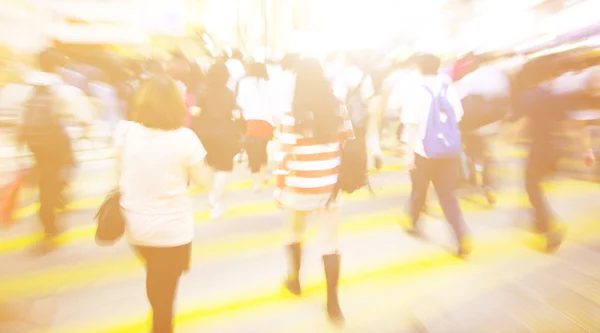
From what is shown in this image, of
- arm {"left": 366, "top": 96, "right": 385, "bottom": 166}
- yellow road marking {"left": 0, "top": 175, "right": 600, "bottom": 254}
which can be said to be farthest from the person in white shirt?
arm {"left": 366, "top": 96, "right": 385, "bottom": 166}

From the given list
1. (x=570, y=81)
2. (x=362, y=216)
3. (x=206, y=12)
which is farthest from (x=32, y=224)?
(x=206, y=12)

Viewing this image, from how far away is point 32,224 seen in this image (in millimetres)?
5598

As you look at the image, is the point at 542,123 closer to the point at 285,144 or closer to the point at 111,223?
the point at 285,144

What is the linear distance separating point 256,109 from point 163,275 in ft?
14.3

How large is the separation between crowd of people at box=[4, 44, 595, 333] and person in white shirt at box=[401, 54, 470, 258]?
10 mm

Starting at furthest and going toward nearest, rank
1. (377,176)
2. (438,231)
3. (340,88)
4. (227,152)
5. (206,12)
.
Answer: (206,12) < (377,176) < (340,88) < (227,152) < (438,231)

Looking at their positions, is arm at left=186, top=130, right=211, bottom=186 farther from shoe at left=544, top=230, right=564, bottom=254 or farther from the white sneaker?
shoe at left=544, top=230, right=564, bottom=254

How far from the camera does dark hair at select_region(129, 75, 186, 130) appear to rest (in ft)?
7.14

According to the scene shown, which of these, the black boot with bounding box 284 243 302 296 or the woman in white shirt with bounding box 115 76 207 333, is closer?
the woman in white shirt with bounding box 115 76 207 333

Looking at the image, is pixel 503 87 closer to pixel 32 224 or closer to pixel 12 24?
pixel 12 24

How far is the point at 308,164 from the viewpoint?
2898 mm

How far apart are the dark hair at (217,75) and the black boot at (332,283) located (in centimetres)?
291

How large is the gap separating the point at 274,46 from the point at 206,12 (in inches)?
217

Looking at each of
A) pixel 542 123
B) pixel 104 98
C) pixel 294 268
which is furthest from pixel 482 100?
pixel 104 98
